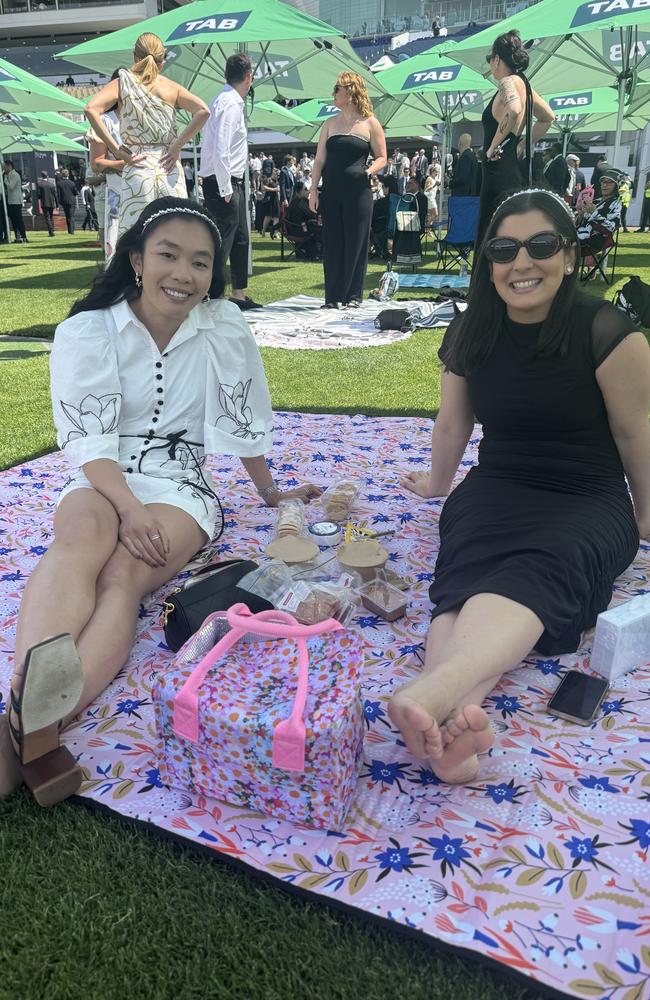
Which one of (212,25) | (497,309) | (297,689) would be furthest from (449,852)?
(212,25)

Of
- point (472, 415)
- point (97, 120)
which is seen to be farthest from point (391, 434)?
point (97, 120)

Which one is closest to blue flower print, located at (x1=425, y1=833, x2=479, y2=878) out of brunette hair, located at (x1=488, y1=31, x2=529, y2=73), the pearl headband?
the pearl headband

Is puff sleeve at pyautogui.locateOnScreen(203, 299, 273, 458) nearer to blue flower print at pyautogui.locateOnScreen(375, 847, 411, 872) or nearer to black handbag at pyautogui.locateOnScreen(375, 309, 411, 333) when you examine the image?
blue flower print at pyautogui.locateOnScreen(375, 847, 411, 872)

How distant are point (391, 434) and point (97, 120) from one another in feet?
12.2

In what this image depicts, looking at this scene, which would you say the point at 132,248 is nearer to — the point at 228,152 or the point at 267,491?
the point at 267,491

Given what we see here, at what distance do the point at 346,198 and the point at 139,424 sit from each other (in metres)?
5.94

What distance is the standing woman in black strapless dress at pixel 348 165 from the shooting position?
24.9 feet

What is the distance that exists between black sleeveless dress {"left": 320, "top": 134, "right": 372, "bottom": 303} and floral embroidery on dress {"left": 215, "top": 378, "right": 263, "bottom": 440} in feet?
18.4

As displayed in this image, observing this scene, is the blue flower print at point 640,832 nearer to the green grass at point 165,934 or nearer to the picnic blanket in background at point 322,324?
the green grass at point 165,934

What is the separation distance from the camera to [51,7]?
138 feet

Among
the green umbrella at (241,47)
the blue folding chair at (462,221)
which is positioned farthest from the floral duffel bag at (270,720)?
the blue folding chair at (462,221)

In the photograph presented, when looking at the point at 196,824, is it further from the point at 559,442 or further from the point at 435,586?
the point at 559,442

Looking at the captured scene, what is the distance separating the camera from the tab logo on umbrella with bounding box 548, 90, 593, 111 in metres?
17.1

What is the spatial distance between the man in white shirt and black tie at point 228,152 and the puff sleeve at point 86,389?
197 inches
